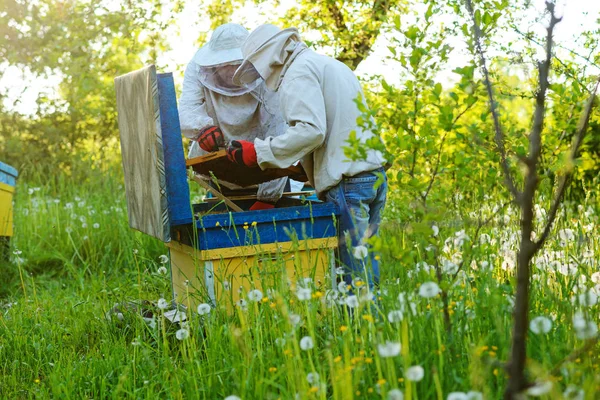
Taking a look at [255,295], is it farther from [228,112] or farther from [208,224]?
[228,112]

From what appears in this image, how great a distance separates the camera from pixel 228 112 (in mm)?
5172

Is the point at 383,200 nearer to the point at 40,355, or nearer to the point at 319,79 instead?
the point at 319,79

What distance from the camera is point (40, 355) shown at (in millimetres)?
3812

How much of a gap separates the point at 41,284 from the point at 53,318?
6.00 feet

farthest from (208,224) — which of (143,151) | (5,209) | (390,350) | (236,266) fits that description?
(5,209)

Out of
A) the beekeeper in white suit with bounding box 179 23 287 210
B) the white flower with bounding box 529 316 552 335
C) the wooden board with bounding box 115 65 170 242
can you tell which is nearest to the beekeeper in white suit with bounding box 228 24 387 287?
the wooden board with bounding box 115 65 170 242

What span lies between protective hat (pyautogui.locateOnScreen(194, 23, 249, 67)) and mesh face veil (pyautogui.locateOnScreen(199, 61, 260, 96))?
44 mm

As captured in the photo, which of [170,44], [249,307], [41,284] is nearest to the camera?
[249,307]

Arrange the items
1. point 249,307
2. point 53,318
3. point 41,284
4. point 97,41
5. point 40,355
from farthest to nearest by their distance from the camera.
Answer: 1. point 97,41
2. point 41,284
3. point 53,318
4. point 40,355
5. point 249,307

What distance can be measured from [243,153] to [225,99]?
135 cm

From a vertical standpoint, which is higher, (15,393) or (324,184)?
(324,184)

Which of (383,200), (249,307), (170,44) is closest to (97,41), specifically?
(170,44)

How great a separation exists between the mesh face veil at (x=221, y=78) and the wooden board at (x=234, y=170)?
30.0 inches

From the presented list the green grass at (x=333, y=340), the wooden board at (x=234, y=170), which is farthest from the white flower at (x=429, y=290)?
the wooden board at (x=234, y=170)
